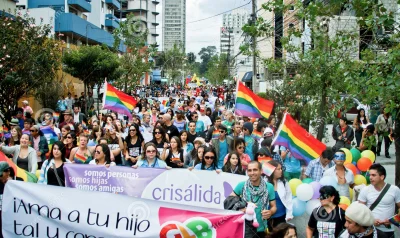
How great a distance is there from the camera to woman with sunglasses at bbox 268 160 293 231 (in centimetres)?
621

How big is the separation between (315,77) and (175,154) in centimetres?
409

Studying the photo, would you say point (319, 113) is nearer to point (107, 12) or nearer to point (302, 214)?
point (302, 214)

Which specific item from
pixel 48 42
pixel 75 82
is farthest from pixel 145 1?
pixel 48 42

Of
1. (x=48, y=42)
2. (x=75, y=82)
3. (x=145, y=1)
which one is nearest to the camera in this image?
(x=48, y=42)

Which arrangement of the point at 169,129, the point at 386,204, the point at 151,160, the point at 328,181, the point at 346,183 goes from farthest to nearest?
the point at 169,129 → the point at 151,160 → the point at 346,183 → the point at 328,181 → the point at 386,204

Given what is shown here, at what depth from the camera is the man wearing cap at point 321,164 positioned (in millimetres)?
8188

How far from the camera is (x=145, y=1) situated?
110 meters

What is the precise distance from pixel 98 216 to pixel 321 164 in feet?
12.6

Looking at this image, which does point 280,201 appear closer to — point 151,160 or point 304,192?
point 304,192

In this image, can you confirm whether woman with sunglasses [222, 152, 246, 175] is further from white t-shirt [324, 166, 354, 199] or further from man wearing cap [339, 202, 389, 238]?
man wearing cap [339, 202, 389, 238]

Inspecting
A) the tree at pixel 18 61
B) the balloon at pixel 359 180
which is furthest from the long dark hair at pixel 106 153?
the tree at pixel 18 61

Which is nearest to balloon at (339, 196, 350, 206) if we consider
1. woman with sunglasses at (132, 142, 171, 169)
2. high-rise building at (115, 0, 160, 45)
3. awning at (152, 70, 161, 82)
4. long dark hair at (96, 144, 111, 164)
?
woman with sunglasses at (132, 142, 171, 169)

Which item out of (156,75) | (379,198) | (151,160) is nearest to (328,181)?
(379,198)

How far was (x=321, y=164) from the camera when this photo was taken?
8.25m
